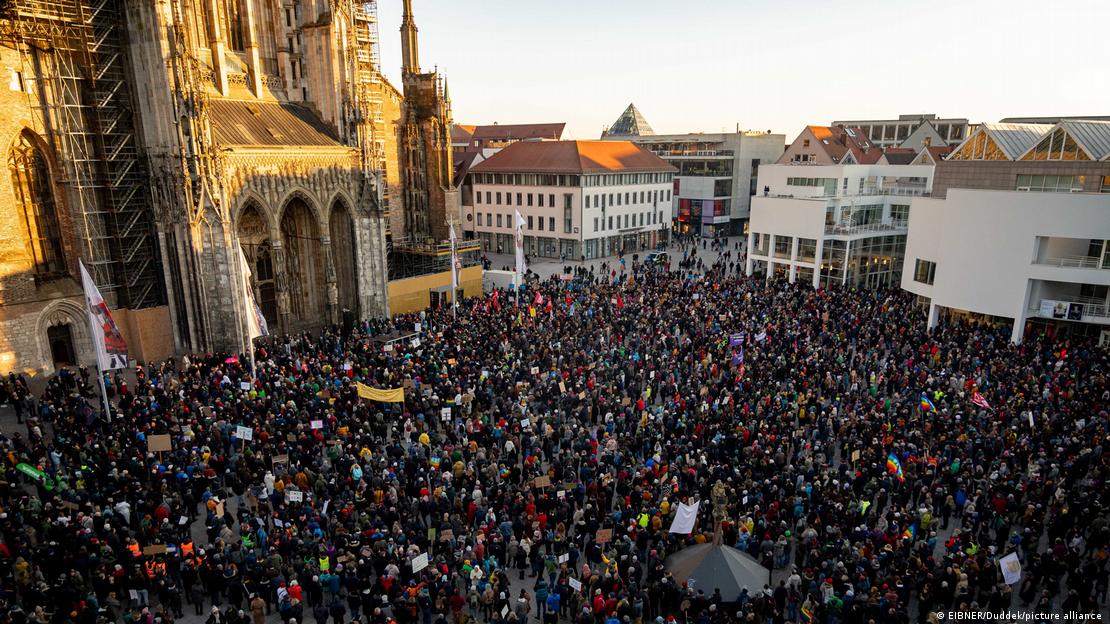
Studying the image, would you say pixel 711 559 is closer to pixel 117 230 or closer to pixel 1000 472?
pixel 1000 472

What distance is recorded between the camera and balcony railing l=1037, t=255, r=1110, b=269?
28380 mm

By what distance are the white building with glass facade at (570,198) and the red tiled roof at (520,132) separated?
2469 cm

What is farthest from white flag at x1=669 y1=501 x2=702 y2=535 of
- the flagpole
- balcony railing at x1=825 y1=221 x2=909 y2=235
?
balcony railing at x1=825 y1=221 x2=909 y2=235

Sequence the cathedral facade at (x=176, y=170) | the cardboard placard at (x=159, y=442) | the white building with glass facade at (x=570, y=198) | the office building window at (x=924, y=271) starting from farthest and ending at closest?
the white building with glass facade at (x=570, y=198), the office building window at (x=924, y=271), the cathedral facade at (x=176, y=170), the cardboard placard at (x=159, y=442)

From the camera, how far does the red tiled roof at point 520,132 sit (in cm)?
8719

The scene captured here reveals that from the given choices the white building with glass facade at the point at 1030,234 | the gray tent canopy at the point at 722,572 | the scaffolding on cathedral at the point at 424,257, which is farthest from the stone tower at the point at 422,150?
the gray tent canopy at the point at 722,572

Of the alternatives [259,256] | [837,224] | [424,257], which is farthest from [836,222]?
[259,256]

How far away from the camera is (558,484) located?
17031 mm

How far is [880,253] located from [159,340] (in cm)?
4258

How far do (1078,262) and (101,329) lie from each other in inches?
1496

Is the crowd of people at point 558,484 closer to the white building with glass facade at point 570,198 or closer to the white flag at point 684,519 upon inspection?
the white flag at point 684,519

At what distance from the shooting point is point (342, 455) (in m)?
18.2

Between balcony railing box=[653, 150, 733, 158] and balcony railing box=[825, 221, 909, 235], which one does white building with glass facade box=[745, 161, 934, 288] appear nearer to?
balcony railing box=[825, 221, 909, 235]

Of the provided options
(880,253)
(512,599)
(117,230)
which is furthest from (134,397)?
(880,253)
